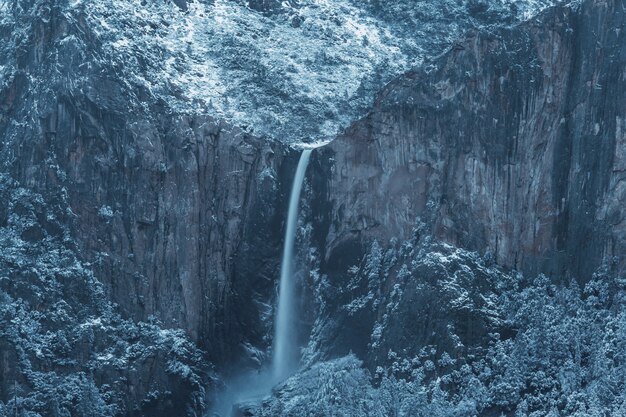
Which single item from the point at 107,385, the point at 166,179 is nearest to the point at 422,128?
the point at 166,179

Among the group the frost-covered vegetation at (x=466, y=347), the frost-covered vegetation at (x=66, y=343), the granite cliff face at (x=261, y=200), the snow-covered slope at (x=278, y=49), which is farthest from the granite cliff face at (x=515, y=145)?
the frost-covered vegetation at (x=66, y=343)

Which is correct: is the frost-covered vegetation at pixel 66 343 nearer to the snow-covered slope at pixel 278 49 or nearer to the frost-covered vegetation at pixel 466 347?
the frost-covered vegetation at pixel 466 347

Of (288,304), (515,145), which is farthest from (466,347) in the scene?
(288,304)

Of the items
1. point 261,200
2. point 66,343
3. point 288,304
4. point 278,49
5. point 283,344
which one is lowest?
point 66,343

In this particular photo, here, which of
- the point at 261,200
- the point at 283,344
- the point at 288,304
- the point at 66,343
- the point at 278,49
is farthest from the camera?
the point at 278,49

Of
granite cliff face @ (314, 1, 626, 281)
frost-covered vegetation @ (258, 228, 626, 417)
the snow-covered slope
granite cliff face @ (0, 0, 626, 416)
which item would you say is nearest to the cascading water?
granite cliff face @ (0, 0, 626, 416)

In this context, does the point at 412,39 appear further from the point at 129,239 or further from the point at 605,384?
the point at 605,384

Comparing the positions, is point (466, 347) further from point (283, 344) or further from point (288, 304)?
point (288, 304)
